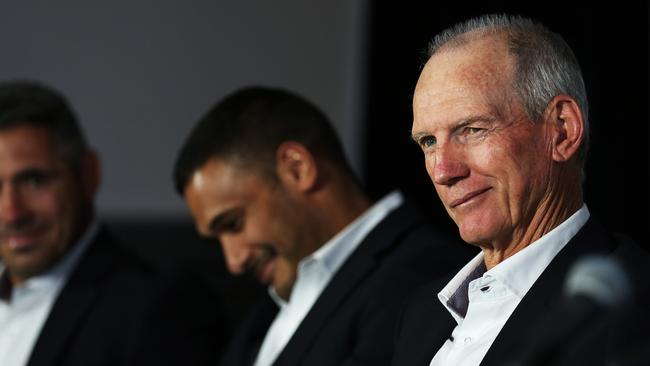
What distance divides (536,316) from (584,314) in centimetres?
53

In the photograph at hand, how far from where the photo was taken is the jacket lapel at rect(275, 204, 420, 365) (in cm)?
202

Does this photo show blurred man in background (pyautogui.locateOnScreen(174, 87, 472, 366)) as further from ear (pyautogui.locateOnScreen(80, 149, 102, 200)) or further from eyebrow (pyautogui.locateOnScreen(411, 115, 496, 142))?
eyebrow (pyautogui.locateOnScreen(411, 115, 496, 142))

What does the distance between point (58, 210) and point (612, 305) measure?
80.4 inches

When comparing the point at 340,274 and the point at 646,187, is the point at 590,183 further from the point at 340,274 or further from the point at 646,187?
the point at 340,274

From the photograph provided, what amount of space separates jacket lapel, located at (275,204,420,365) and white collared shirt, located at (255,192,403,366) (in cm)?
4

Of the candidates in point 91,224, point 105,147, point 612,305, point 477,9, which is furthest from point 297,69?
point 612,305

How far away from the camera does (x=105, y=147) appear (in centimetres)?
391

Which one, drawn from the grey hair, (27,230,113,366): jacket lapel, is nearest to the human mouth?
the grey hair

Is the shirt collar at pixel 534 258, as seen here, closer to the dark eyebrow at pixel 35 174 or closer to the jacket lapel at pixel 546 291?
the jacket lapel at pixel 546 291

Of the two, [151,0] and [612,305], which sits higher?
[151,0]

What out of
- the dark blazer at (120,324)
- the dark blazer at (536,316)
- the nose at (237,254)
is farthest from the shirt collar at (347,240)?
the dark blazer at (536,316)

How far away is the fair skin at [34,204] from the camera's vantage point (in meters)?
2.66

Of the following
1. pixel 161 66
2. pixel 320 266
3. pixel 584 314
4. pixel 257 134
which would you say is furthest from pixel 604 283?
pixel 161 66

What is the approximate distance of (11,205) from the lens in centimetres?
264
